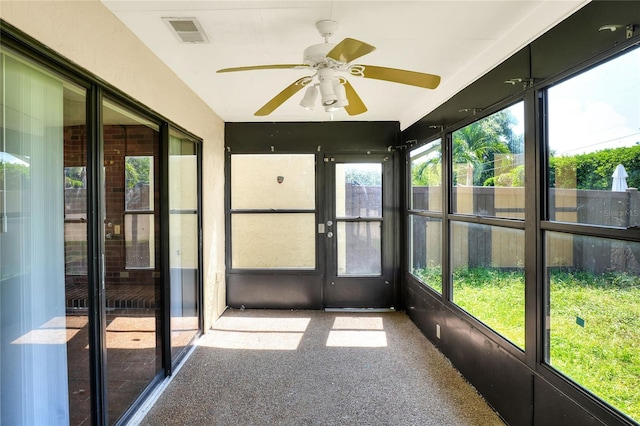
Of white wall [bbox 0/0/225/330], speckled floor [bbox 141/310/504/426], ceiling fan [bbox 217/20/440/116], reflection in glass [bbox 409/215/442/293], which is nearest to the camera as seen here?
white wall [bbox 0/0/225/330]

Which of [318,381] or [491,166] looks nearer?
[491,166]

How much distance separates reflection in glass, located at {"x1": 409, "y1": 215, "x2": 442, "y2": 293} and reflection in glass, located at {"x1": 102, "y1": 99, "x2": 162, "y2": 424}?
2578 mm

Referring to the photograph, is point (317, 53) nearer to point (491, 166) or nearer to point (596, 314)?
point (491, 166)

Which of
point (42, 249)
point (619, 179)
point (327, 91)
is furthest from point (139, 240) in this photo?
point (619, 179)

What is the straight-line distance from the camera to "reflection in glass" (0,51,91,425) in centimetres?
143

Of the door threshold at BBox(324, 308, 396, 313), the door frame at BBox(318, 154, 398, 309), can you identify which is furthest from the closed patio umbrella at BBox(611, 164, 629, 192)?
the door threshold at BBox(324, 308, 396, 313)

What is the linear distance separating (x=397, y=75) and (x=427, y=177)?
7.06 feet

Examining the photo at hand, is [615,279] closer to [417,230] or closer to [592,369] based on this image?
[592,369]

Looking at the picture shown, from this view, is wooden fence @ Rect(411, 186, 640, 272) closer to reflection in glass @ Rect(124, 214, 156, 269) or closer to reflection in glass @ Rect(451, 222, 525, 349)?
reflection in glass @ Rect(451, 222, 525, 349)

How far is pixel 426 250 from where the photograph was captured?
13.0 feet

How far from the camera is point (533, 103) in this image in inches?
80.4

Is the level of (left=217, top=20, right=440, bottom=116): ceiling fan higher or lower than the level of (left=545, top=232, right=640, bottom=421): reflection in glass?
higher

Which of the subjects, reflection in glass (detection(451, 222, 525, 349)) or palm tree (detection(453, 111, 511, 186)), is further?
palm tree (detection(453, 111, 511, 186))

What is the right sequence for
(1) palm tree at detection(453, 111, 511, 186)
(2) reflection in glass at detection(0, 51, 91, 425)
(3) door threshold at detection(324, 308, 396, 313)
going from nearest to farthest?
(2) reflection in glass at detection(0, 51, 91, 425) → (1) palm tree at detection(453, 111, 511, 186) → (3) door threshold at detection(324, 308, 396, 313)
